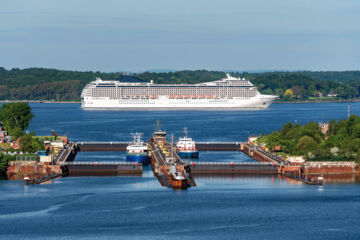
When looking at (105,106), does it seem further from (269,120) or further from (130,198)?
(130,198)

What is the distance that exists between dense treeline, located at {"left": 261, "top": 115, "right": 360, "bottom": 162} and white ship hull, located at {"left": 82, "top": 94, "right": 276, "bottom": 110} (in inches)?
3471

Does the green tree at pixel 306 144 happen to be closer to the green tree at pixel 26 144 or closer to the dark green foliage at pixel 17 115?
the green tree at pixel 26 144

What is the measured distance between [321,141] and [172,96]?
99.8m

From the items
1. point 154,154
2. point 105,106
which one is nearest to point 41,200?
point 154,154

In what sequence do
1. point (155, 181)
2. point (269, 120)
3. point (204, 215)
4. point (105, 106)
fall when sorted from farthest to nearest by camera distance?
point (105, 106) → point (269, 120) → point (155, 181) → point (204, 215)

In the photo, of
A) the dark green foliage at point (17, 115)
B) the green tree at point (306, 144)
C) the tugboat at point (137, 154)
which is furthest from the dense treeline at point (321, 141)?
the dark green foliage at point (17, 115)

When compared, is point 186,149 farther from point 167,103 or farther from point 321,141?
point 167,103

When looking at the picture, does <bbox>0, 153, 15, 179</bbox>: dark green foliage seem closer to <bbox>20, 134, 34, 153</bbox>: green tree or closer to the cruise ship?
<bbox>20, 134, 34, 153</bbox>: green tree

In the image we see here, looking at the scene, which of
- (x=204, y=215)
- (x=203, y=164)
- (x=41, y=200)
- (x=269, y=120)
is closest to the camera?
(x=204, y=215)

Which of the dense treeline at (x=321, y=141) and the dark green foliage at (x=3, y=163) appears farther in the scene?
the dense treeline at (x=321, y=141)

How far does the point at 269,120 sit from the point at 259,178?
64.6m

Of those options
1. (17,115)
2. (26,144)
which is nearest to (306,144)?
(26,144)

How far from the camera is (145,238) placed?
42.6 metres

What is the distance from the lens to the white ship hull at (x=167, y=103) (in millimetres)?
170875
